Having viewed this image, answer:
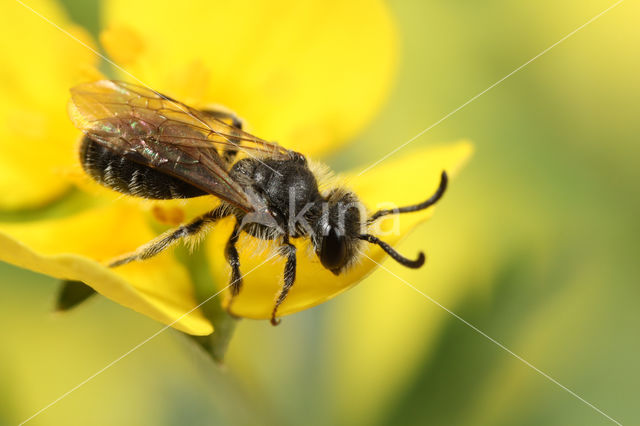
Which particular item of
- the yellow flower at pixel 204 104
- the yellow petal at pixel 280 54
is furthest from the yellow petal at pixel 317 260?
the yellow petal at pixel 280 54

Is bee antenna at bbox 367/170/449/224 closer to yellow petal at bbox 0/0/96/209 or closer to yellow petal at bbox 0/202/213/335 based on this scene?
yellow petal at bbox 0/202/213/335

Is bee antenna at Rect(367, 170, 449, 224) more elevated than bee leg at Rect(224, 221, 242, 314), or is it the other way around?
bee antenna at Rect(367, 170, 449, 224)

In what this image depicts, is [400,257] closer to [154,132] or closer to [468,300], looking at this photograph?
[468,300]

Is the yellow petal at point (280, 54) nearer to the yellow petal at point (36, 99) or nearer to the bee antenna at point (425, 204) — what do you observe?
the yellow petal at point (36, 99)

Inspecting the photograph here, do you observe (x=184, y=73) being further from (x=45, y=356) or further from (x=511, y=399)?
(x=511, y=399)

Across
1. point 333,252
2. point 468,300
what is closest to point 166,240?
point 333,252

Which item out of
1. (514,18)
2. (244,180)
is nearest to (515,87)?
(514,18)

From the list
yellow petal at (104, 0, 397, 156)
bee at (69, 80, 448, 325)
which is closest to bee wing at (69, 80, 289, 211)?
bee at (69, 80, 448, 325)
